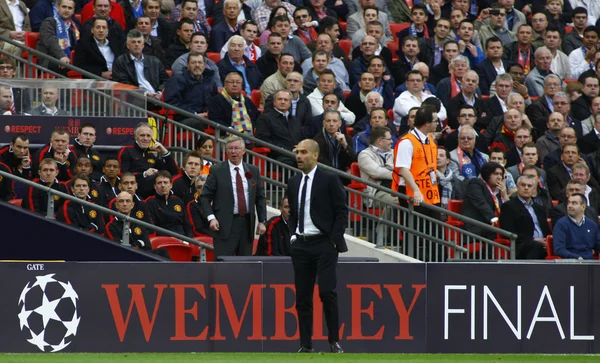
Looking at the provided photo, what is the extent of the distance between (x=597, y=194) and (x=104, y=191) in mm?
6686

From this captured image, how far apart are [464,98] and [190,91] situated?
4.05 meters

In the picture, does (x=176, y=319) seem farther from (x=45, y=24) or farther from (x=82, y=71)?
(x=45, y=24)

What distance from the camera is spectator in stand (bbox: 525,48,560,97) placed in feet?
64.3

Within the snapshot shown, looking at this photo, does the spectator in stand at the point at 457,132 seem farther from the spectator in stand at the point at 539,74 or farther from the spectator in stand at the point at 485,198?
the spectator in stand at the point at 539,74

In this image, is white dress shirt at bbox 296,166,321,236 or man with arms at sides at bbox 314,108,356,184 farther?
man with arms at sides at bbox 314,108,356,184

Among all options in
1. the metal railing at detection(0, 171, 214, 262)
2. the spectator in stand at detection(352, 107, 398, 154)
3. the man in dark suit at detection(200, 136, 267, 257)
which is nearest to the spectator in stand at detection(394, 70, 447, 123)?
the spectator in stand at detection(352, 107, 398, 154)

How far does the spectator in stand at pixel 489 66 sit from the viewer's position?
62.6 feet

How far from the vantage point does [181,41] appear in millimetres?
18016

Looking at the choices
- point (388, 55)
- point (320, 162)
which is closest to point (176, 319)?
point (320, 162)

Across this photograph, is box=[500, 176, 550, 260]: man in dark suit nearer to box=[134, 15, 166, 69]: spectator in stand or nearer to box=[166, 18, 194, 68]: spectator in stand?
box=[166, 18, 194, 68]: spectator in stand

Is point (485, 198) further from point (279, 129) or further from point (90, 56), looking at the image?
point (90, 56)

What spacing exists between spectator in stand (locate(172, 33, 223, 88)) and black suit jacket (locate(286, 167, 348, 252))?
20.0ft

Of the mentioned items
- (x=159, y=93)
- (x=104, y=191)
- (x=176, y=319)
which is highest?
(x=159, y=93)

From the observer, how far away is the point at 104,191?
→ 48.1 feet
